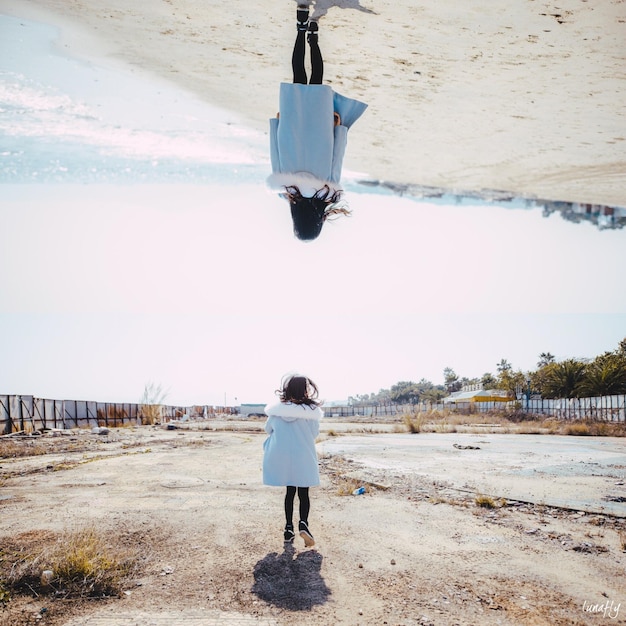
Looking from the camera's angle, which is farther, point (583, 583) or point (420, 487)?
point (420, 487)

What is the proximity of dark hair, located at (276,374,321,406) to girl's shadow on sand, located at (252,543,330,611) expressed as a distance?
38.2 inches

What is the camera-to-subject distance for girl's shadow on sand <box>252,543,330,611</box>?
240 centimetres

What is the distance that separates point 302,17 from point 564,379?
33.7 metres

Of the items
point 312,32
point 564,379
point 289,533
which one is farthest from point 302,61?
point 564,379

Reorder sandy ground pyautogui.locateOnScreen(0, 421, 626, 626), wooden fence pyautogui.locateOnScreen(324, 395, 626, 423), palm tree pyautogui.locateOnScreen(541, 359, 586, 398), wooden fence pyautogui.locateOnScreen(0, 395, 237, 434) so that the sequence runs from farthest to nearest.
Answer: palm tree pyautogui.locateOnScreen(541, 359, 586, 398), wooden fence pyautogui.locateOnScreen(324, 395, 626, 423), wooden fence pyautogui.locateOnScreen(0, 395, 237, 434), sandy ground pyautogui.locateOnScreen(0, 421, 626, 626)

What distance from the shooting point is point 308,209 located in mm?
2324

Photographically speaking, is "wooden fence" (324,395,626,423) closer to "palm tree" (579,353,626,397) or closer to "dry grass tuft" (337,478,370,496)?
"palm tree" (579,353,626,397)

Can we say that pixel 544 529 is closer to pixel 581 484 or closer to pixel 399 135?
pixel 581 484

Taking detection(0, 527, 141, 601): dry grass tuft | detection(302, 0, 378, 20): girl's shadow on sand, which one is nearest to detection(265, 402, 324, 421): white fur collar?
detection(0, 527, 141, 601): dry grass tuft

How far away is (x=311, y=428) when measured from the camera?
12.0 feet

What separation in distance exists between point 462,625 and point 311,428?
1.73 metres

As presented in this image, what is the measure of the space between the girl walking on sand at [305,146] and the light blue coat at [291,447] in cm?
161

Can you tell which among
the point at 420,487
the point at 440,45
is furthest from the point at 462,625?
the point at 420,487

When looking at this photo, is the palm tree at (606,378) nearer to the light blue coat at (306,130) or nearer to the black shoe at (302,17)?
the light blue coat at (306,130)
